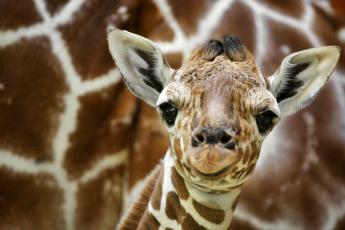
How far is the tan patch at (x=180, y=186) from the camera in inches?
54.0

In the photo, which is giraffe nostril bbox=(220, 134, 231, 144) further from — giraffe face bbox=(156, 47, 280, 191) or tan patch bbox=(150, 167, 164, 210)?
tan patch bbox=(150, 167, 164, 210)

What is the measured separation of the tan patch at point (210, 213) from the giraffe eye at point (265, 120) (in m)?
0.19

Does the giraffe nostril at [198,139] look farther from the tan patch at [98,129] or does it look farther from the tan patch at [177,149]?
the tan patch at [98,129]

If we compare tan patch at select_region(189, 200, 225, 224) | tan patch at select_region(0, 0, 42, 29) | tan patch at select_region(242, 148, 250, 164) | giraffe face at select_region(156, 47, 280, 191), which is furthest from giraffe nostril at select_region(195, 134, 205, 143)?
tan patch at select_region(0, 0, 42, 29)

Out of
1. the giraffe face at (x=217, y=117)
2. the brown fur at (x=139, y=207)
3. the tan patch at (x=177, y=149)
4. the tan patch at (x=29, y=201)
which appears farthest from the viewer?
the tan patch at (x=29, y=201)

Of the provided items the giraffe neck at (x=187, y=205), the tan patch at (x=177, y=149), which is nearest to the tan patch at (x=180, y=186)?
the giraffe neck at (x=187, y=205)

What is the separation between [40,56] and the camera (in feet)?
6.41

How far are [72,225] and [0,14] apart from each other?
2.13 ft

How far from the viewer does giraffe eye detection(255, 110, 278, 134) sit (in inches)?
51.0

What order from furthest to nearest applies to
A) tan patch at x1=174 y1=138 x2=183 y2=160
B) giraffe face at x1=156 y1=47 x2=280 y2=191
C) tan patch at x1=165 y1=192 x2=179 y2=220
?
tan patch at x1=165 y1=192 x2=179 y2=220, tan patch at x1=174 y1=138 x2=183 y2=160, giraffe face at x1=156 y1=47 x2=280 y2=191

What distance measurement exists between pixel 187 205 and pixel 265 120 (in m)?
0.24

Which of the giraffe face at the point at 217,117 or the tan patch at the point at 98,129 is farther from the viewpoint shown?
the tan patch at the point at 98,129

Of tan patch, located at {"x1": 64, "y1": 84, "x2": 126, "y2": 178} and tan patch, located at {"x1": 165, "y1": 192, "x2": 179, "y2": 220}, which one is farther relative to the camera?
tan patch, located at {"x1": 64, "y1": 84, "x2": 126, "y2": 178}

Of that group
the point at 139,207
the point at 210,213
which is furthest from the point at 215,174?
the point at 139,207
